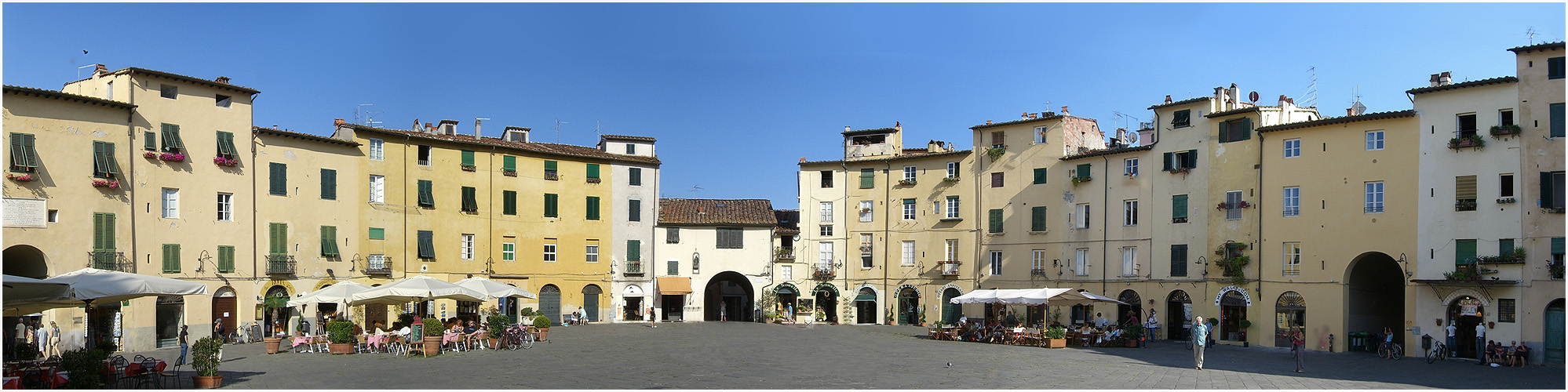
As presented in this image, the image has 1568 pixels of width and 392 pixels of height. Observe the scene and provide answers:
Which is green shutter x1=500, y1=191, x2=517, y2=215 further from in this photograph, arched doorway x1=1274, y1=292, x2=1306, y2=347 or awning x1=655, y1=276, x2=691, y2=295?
arched doorway x1=1274, y1=292, x2=1306, y2=347

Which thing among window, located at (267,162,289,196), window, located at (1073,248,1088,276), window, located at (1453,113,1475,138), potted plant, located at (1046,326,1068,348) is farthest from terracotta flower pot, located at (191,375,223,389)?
window, located at (1073,248,1088,276)

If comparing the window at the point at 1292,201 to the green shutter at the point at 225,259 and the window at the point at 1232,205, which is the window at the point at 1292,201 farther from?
the green shutter at the point at 225,259

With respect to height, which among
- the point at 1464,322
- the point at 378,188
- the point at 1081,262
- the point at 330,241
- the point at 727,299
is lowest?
the point at 727,299

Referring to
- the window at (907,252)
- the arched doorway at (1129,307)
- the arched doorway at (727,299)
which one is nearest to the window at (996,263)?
the window at (907,252)

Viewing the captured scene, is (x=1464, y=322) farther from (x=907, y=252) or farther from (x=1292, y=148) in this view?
(x=907, y=252)

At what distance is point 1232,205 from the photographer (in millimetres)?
44656

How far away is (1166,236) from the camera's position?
47375mm

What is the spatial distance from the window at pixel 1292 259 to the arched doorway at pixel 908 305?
19.3 m

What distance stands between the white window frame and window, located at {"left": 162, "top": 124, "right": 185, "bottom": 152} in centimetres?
3967

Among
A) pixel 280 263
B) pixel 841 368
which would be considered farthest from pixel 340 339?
pixel 841 368

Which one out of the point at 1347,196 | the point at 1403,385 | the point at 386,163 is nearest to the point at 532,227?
the point at 386,163

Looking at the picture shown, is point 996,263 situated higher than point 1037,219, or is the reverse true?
point 1037,219

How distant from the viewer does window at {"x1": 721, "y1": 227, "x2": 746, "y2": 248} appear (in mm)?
60750

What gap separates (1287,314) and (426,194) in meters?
35.6
